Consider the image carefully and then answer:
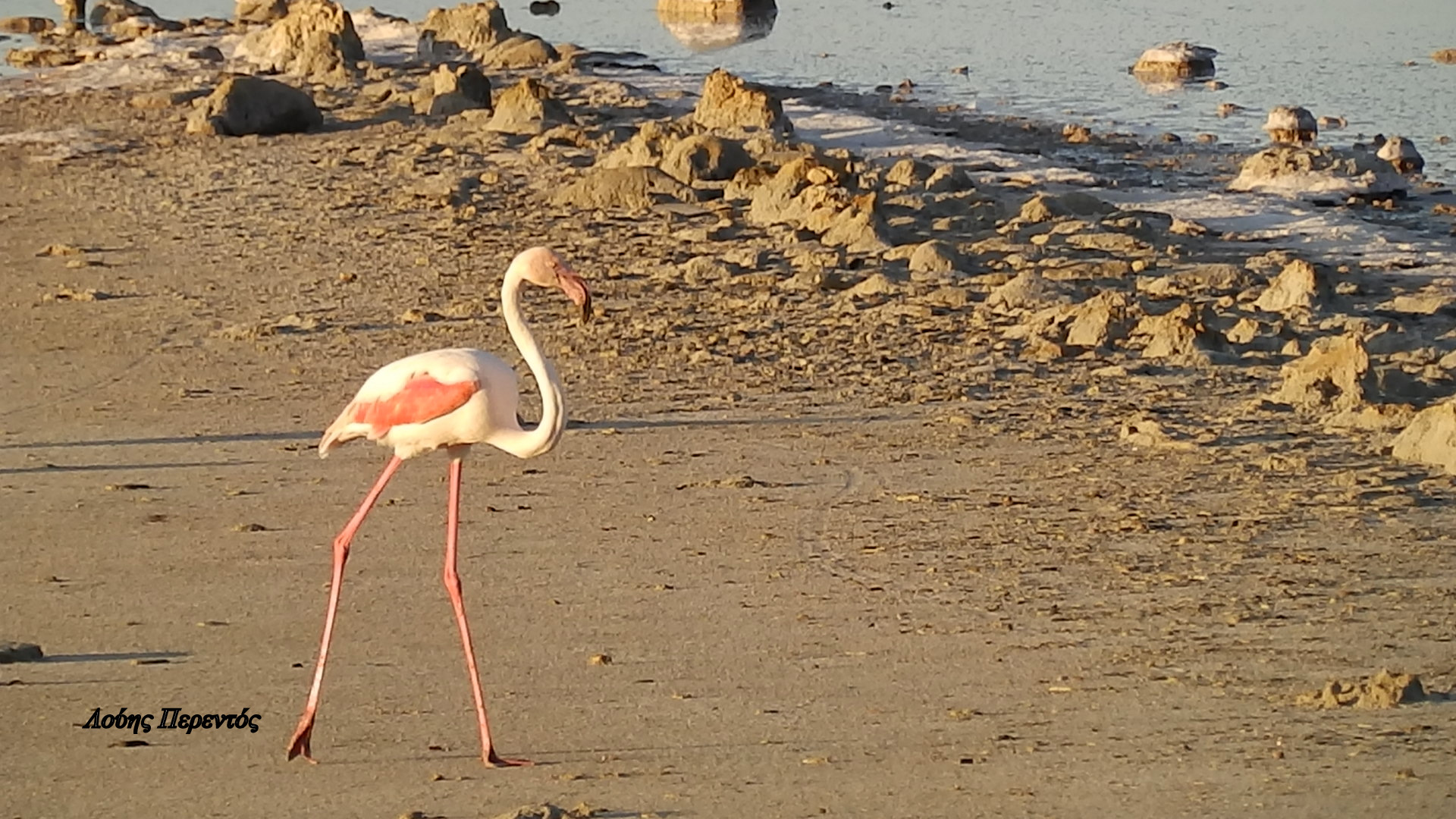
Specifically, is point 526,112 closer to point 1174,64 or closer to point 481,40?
point 481,40

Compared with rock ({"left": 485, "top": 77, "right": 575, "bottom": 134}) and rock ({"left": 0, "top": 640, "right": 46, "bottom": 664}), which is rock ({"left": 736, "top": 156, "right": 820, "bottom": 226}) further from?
rock ({"left": 0, "top": 640, "right": 46, "bottom": 664})

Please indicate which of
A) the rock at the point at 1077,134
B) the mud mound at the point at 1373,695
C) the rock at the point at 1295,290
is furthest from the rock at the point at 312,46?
the mud mound at the point at 1373,695

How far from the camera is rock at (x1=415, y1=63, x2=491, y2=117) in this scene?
2169 centimetres

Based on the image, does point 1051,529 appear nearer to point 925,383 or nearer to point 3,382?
point 925,383

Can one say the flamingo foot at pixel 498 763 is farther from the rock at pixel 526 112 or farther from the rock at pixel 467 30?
the rock at pixel 467 30

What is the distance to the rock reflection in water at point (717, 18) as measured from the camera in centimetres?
3406

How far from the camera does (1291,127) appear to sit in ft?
72.9

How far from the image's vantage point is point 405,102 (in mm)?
22500

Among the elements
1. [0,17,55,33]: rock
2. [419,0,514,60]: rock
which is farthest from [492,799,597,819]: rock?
[0,17,55,33]: rock

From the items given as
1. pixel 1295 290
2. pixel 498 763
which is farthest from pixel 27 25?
pixel 498 763

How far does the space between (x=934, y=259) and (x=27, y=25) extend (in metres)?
22.2

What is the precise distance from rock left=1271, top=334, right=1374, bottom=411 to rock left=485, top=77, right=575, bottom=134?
1064 centimetres

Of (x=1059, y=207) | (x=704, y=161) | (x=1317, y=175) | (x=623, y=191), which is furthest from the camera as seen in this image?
(x=1317, y=175)

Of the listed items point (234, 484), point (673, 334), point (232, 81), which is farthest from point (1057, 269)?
point (232, 81)
